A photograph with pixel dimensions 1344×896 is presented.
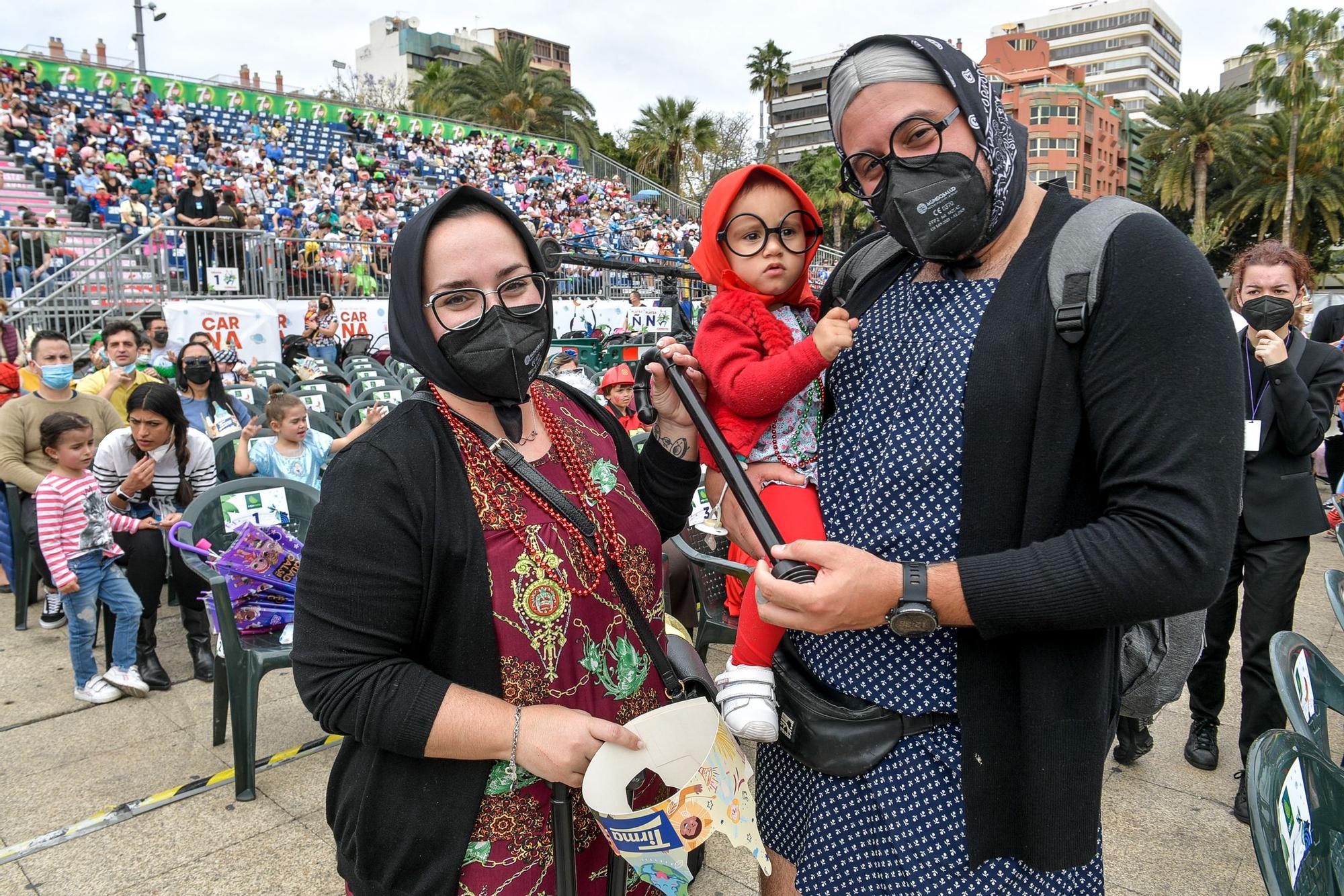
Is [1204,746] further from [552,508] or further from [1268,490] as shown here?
[552,508]

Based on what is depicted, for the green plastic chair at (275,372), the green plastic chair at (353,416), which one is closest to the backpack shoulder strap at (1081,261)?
the green plastic chair at (353,416)

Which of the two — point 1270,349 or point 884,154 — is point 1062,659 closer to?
point 884,154

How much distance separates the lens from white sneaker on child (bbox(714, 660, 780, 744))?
1.48 m

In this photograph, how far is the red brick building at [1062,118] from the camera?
6944 cm

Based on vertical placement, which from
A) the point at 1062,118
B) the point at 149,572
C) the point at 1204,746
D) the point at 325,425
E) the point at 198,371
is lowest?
the point at 1204,746

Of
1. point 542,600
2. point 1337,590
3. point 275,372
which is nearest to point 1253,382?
point 1337,590

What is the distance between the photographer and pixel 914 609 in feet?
3.77

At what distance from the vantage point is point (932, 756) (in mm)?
1289

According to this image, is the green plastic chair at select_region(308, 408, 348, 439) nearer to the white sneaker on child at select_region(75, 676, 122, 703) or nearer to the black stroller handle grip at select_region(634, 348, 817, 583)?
the white sneaker on child at select_region(75, 676, 122, 703)

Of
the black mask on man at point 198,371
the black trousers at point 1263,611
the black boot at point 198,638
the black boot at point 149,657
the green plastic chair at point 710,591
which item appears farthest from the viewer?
the black mask on man at point 198,371

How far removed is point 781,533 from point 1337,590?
6.32ft

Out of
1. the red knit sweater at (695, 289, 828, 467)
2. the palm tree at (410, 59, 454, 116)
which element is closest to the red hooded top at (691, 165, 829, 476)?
the red knit sweater at (695, 289, 828, 467)

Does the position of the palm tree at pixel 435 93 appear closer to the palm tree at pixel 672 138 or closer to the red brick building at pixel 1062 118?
→ the palm tree at pixel 672 138

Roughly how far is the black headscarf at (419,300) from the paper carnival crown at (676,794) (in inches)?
26.0
